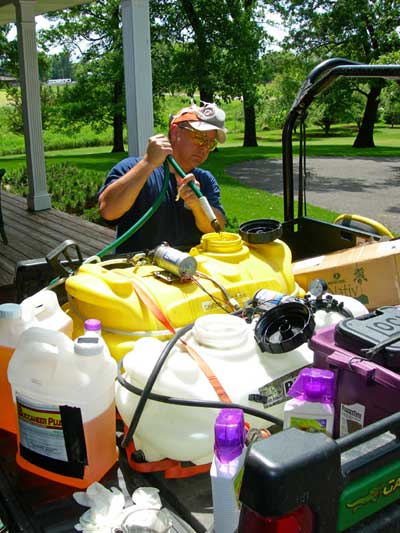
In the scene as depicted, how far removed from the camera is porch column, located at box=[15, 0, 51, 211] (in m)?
8.01

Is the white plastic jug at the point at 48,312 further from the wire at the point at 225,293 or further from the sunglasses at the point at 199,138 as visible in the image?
the sunglasses at the point at 199,138

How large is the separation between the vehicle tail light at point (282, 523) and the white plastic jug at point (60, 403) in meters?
0.62

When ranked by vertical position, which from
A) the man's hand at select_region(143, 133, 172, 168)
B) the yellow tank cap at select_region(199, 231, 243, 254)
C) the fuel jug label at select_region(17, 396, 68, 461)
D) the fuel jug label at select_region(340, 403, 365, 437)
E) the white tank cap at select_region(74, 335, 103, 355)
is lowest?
the fuel jug label at select_region(17, 396, 68, 461)

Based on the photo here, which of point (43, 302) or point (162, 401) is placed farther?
point (43, 302)

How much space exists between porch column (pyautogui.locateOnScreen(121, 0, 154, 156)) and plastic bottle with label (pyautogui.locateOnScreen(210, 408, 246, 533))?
442cm

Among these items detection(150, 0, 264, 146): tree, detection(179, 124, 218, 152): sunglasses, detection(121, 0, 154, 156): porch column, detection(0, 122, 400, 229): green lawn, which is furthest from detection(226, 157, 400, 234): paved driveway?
detection(179, 124, 218, 152): sunglasses

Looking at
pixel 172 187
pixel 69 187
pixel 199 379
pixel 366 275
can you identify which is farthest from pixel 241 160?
pixel 199 379

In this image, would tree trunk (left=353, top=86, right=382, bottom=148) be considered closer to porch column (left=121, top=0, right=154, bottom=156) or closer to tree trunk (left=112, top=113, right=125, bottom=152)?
tree trunk (left=112, top=113, right=125, bottom=152)

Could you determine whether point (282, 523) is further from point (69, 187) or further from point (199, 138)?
point (69, 187)

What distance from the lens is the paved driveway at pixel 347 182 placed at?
10.6 meters

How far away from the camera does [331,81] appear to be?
2721 millimetres

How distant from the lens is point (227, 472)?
120cm

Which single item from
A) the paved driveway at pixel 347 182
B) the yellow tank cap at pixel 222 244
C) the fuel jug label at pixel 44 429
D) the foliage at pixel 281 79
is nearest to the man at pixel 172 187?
the yellow tank cap at pixel 222 244

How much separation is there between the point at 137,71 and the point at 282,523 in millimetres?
4870
